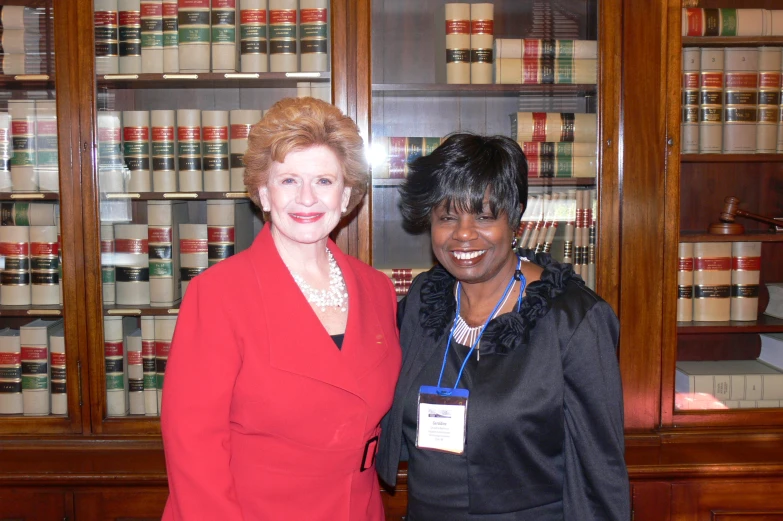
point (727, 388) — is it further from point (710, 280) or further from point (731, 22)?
point (731, 22)

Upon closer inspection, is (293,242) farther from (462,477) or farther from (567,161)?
(567,161)

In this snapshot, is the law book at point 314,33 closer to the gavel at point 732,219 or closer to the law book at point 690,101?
the law book at point 690,101

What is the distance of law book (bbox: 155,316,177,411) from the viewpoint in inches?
106

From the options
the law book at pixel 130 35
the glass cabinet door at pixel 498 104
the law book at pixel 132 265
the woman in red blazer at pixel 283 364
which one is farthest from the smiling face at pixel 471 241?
the law book at pixel 130 35

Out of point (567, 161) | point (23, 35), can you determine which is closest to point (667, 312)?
point (567, 161)

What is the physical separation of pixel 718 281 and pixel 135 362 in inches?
88.6

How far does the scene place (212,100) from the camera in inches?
106

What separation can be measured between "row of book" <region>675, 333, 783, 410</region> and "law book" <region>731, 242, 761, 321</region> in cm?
22

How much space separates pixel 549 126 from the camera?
2682mm

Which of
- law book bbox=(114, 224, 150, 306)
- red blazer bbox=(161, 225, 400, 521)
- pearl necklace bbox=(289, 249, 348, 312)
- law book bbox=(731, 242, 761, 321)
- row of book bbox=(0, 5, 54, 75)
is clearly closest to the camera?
red blazer bbox=(161, 225, 400, 521)

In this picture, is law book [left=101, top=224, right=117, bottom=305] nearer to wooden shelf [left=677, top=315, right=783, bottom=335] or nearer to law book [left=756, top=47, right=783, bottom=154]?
wooden shelf [left=677, top=315, right=783, bottom=335]

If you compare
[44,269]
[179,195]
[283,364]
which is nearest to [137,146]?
[179,195]

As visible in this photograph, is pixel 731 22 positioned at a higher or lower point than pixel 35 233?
higher

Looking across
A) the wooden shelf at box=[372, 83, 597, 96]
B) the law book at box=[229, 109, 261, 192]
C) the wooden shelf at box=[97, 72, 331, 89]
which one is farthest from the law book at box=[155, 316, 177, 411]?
the wooden shelf at box=[372, 83, 597, 96]
